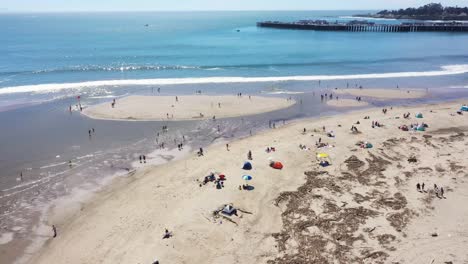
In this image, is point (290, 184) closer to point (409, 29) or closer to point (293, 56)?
point (293, 56)

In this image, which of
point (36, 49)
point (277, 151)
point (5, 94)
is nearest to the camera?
point (277, 151)

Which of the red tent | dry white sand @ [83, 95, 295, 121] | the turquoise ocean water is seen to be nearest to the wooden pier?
the turquoise ocean water

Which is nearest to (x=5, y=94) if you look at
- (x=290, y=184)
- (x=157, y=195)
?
(x=157, y=195)

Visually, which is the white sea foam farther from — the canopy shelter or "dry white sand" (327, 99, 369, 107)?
the canopy shelter

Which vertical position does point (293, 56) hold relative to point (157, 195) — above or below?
above

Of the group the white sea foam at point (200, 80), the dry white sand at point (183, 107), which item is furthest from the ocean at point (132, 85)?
the dry white sand at point (183, 107)

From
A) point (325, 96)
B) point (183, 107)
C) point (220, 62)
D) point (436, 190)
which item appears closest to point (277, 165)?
point (436, 190)
